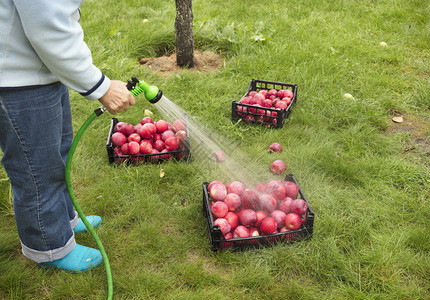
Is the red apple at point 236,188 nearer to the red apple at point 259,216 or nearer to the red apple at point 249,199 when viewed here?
the red apple at point 249,199

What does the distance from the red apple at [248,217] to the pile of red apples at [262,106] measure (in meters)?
1.38

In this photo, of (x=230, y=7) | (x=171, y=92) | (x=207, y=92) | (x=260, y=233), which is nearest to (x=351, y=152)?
(x=260, y=233)

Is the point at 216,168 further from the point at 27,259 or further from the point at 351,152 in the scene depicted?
the point at 27,259

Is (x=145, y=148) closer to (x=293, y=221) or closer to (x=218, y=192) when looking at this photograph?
(x=218, y=192)

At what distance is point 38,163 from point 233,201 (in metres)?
1.18

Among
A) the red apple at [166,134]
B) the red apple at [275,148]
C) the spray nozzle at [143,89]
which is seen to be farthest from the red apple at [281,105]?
the spray nozzle at [143,89]

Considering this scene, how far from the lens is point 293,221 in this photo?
2432mm

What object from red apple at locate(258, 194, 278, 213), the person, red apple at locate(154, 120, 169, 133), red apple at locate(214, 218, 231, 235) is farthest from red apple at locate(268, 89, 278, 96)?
the person

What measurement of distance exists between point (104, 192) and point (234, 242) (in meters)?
1.12

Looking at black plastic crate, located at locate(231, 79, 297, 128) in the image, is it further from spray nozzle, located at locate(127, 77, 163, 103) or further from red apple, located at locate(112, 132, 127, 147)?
spray nozzle, located at locate(127, 77, 163, 103)

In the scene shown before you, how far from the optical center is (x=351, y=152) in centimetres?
341

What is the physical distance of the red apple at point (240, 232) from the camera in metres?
2.42

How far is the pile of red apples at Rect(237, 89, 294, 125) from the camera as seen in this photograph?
371 cm

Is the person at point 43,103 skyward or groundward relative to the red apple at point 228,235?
skyward
